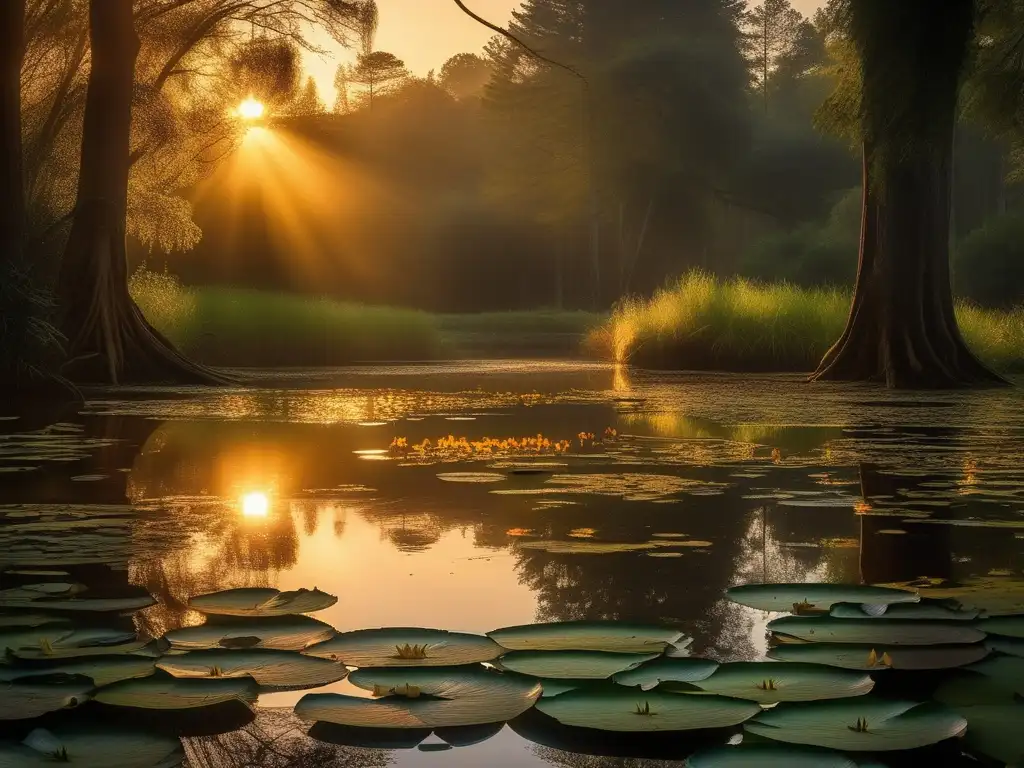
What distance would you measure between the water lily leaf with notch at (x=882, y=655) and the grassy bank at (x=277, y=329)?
19376 millimetres

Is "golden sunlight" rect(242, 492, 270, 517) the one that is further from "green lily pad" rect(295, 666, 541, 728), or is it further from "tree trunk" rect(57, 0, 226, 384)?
"tree trunk" rect(57, 0, 226, 384)

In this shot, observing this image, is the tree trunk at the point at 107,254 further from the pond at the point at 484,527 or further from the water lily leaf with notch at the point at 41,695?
the water lily leaf with notch at the point at 41,695

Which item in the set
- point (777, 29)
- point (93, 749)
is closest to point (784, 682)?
point (93, 749)

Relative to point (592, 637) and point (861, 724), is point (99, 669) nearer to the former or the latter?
point (592, 637)

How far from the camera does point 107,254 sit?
14695 millimetres

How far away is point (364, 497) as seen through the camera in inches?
221

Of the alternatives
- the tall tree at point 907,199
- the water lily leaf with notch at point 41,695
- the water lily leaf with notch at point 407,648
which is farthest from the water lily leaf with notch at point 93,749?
the tall tree at point 907,199

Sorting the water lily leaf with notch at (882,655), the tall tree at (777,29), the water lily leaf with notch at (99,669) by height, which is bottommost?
the water lily leaf with notch at (882,655)

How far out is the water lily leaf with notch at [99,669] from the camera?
2.69 meters

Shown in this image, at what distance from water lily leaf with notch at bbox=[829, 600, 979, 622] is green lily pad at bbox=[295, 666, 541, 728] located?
1052mm

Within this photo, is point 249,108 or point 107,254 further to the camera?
point 249,108

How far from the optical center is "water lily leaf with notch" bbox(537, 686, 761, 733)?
238cm

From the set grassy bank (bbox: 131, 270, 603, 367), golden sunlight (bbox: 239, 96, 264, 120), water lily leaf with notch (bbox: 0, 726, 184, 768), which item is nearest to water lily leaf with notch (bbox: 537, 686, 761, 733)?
water lily leaf with notch (bbox: 0, 726, 184, 768)

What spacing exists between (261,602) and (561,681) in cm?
109
